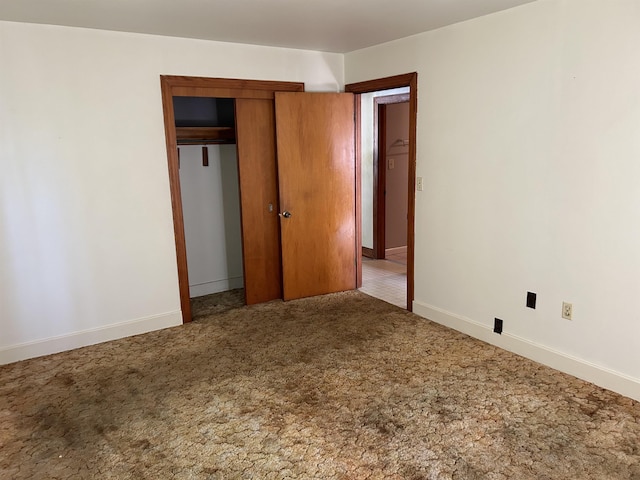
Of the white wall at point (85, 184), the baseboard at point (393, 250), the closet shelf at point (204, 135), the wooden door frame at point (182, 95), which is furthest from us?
the baseboard at point (393, 250)

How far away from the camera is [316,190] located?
4.49 metres

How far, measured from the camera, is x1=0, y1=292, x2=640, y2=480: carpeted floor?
2168 mm

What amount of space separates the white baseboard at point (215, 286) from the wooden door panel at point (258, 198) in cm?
63

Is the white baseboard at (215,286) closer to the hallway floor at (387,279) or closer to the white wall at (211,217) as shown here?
the white wall at (211,217)

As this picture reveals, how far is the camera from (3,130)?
10.5ft

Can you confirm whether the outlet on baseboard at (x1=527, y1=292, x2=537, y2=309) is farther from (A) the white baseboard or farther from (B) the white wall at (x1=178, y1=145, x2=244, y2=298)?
(A) the white baseboard

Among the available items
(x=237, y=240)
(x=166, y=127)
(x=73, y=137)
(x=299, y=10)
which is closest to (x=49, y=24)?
(x=73, y=137)

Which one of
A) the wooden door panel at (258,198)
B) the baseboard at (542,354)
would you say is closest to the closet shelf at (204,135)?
the wooden door panel at (258,198)

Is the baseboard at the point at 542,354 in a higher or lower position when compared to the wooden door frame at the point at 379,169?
lower

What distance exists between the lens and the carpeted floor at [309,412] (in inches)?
85.4

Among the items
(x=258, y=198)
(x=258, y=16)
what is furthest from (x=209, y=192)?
(x=258, y=16)

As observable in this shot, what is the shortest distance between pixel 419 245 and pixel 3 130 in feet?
10.7

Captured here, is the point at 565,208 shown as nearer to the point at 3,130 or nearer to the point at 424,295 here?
the point at 424,295

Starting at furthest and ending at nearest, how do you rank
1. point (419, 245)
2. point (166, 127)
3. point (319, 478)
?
point (419, 245)
point (166, 127)
point (319, 478)
